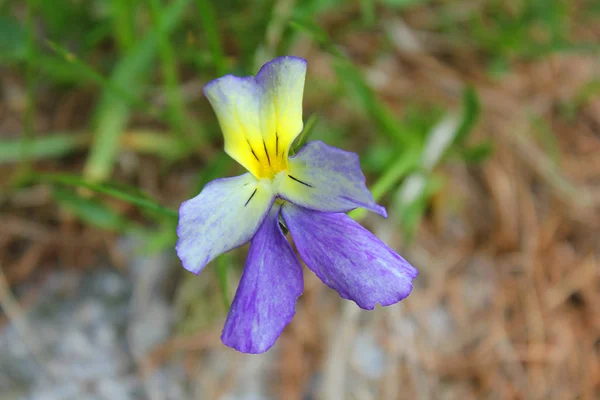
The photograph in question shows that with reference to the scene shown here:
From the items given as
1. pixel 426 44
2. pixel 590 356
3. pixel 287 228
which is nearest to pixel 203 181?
pixel 287 228

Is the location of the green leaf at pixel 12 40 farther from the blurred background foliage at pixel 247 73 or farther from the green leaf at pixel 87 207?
the green leaf at pixel 87 207

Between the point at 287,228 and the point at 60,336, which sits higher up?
the point at 287,228

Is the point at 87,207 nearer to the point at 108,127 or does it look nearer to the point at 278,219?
the point at 108,127

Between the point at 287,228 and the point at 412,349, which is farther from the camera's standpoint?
the point at 412,349

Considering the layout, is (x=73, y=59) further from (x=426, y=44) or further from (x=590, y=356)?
(x=590, y=356)

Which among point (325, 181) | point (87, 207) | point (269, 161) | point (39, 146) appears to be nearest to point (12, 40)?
point (39, 146)

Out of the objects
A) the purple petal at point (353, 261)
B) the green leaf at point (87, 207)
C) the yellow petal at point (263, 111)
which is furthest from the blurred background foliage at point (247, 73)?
the purple petal at point (353, 261)

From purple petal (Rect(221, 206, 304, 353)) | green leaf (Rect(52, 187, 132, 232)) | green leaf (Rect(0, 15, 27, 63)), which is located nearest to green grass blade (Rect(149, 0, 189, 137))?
green leaf (Rect(52, 187, 132, 232))

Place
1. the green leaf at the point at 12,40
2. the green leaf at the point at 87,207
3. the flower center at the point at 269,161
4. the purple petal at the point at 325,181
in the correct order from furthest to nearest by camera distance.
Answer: the green leaf at the point at 12,40 < the green leaf at the point at 87,207 < the flower center at the point at 269,161 < the purple petal at the point at 325,181
